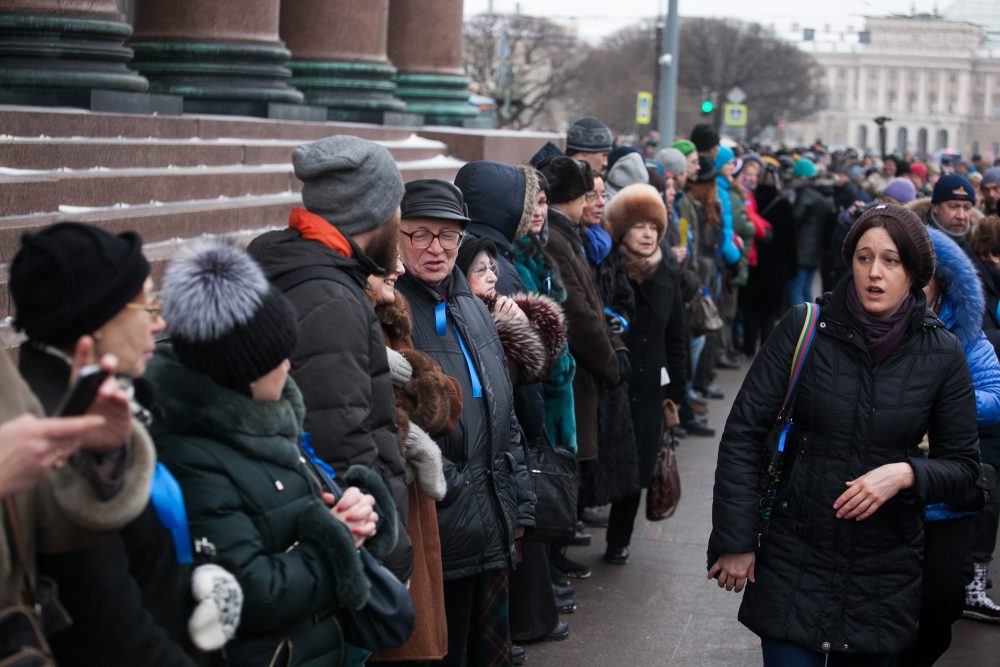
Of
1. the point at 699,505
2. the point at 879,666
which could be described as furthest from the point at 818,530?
the point at 699,505

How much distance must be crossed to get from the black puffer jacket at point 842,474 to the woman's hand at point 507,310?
1.30 m

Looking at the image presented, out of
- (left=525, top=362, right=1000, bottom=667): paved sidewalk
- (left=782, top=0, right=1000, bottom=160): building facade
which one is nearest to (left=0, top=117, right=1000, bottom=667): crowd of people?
(left=525, top=362, right=1000, bottom=667): paved sidewalk

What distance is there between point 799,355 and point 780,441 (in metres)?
0.28

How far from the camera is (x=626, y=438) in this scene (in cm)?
733

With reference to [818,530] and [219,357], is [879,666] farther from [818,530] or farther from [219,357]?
[219,357]

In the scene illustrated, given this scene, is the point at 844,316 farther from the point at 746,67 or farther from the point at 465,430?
the point at 746,67

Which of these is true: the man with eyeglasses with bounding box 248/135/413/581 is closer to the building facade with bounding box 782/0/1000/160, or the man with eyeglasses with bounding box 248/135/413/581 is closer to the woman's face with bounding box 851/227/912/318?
the woman's face with bounding box 851/227/912/318

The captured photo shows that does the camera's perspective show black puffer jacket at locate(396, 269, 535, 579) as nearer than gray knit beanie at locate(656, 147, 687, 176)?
Yes

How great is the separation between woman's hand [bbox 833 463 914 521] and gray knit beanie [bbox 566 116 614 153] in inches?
208

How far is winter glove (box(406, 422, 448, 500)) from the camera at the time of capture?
443 centimetres

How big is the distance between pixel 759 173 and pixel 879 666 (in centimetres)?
1216

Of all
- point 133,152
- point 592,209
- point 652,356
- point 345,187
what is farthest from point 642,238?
point 345,187

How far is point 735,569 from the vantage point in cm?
447

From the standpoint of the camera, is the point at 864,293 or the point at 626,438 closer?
the point at 864,293
